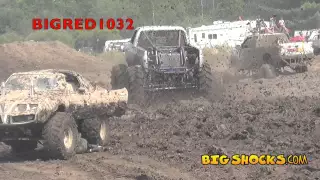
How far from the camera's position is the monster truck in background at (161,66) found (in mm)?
18031

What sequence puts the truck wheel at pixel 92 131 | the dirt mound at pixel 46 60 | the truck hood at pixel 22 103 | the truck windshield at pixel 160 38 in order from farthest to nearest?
the dirt mound at pixel 46 60 < the truck windshield at pixel 160 38 < the truck wheel at pixel 92 131 < the truck hood at pixel 22 103

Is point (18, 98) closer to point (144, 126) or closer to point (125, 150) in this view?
point (125, 150)

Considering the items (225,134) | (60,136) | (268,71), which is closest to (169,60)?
(225,134)

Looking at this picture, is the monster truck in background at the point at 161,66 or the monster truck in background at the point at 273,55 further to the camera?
the monster truck in background at the point at 273,55

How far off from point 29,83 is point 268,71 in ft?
46.3

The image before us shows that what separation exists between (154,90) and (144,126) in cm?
368

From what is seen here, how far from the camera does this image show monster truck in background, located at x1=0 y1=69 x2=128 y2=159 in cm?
1070

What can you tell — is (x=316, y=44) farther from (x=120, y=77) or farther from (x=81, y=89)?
(x=81, y=89)

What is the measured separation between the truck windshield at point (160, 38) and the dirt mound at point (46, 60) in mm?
10664

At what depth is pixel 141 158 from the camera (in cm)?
1089

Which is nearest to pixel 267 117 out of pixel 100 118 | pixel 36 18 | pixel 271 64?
pixel 100 118

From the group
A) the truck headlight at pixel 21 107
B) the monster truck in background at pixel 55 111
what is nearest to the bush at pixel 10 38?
the monster truck in background at pixel 55 111

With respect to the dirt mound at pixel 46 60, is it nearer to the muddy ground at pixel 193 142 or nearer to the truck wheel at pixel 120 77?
the truck wheel at pixel 120 77

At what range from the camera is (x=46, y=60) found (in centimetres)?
3519
